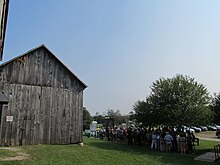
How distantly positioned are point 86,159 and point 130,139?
42.0 ft

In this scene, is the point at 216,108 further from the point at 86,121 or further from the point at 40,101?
the point at 86,121

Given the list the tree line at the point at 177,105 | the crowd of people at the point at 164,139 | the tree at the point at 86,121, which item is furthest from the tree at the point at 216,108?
the tree at the point at 86,121

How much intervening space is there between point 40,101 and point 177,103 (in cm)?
1533

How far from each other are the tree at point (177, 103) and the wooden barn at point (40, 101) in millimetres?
11112

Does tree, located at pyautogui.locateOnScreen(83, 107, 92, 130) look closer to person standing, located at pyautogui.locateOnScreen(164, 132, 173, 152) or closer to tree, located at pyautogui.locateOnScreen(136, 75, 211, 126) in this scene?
tree, located at pyautogui.locateOnScreen(136, 75, 211, 126)

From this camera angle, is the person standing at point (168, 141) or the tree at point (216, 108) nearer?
the person standing at point (168, 141)

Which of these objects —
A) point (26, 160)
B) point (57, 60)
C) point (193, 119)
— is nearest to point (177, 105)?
point (193, 119)

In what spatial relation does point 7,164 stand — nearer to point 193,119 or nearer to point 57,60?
point 57,60

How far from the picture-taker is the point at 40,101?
18297mm

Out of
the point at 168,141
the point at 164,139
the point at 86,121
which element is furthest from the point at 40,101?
the point at 86,121

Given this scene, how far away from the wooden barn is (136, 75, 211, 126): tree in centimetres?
1111

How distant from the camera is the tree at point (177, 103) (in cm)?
2606

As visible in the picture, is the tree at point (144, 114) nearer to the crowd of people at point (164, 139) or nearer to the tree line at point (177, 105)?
the tree line at point (177, 105)

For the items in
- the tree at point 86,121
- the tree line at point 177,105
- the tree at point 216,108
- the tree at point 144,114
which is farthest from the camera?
the tree at point 86,121
